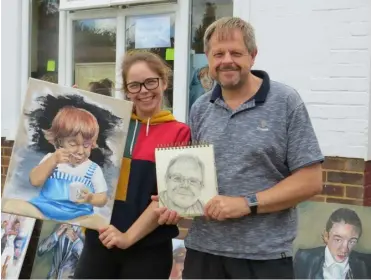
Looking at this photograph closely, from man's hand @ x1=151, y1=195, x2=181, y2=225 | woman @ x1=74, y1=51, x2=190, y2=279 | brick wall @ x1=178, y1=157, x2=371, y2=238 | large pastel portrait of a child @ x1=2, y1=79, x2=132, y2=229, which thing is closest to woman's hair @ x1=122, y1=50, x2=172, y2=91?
woman @ x1=74, y1=51, x2=190, y2=279

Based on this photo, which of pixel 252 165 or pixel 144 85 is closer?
pixel 252 165

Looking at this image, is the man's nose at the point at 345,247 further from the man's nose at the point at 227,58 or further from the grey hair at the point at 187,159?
the man's nose at the point at 227,58

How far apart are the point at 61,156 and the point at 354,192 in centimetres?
207

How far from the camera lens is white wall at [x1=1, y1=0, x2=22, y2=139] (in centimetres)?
507

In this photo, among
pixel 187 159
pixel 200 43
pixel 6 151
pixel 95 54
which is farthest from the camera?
pixel 6 151

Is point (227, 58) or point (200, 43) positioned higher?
point (200, 43)

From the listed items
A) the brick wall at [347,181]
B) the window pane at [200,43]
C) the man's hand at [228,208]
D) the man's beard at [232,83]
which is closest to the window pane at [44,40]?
the window pane at [200,43]

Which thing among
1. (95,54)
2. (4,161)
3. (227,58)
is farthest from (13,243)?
(227,58)

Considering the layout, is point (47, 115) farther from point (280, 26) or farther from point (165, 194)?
point (280, 26)

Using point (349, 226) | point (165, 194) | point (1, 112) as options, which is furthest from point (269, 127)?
point (1, 112)

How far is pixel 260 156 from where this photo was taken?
207cm

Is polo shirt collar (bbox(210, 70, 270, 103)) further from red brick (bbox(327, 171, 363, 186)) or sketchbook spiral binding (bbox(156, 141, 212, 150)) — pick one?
Result: red brick (bbox(327, 171, 363, 186))

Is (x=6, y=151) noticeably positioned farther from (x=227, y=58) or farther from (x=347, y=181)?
(x=227, y=58)

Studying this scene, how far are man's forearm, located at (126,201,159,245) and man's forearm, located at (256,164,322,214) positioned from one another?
0.49m
